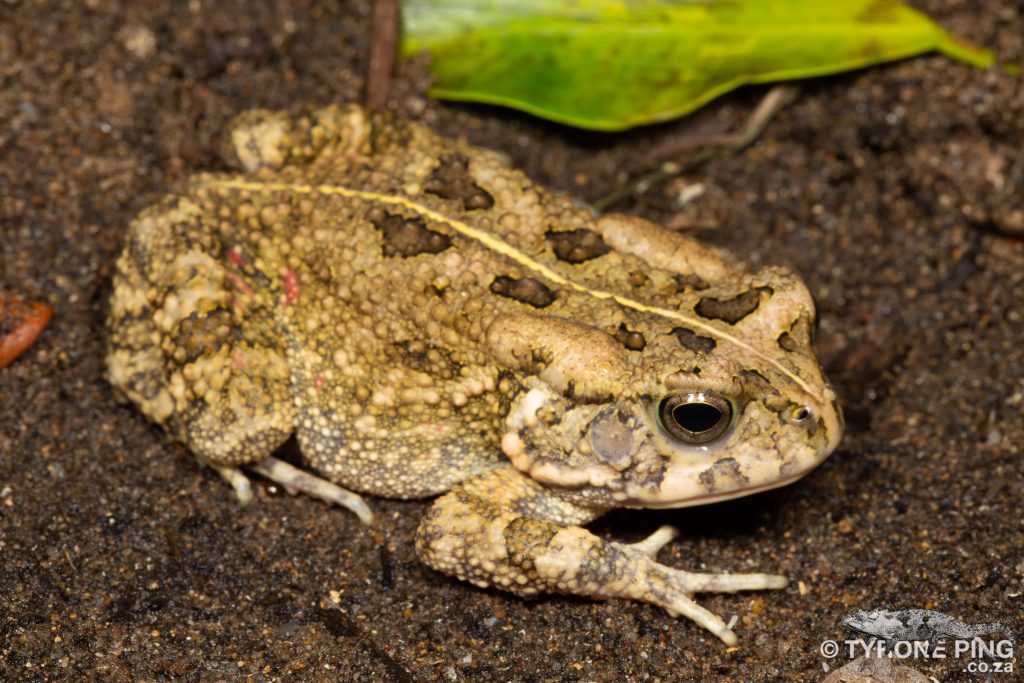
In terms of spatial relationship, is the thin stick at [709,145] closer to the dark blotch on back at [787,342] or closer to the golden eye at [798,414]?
the dark blotch on back at [787,342]


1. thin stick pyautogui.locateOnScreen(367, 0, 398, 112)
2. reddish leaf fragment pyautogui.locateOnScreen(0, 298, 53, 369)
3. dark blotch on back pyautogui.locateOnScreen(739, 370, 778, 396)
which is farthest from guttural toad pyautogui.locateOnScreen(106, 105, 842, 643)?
thin stick pyautogui.locateOnScreen(367, 0, 398, 112)

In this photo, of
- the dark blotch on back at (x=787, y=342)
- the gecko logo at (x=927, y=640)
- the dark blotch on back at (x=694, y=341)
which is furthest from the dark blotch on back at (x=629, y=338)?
the gecko logo at (x=927, y=640)

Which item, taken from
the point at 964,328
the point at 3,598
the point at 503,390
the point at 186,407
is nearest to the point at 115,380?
the point at 186,407

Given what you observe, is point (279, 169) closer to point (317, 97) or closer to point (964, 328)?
point (317, 97)

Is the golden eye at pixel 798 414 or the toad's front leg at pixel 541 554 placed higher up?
the golden eye at pixel 798 414

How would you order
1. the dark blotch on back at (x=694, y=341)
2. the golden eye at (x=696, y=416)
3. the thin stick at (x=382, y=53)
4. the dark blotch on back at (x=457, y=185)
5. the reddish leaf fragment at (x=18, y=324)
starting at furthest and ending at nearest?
the thin stick at (x=382, y=53) → the reddish leaf fragment at (x=18, y=324) → the dark blotch on back at (x=457, y=185) → the dark blotch on back at (x=694, y=341) → the golden eye at (x=696, y=416)

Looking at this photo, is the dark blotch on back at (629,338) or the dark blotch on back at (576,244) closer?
the dark blotch on back at (629,338)

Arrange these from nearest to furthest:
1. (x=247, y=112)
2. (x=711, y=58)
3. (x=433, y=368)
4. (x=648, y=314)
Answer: (x=648, y=314), (x=433, y=368), (x=247, y=112), (x=711, y=58)
